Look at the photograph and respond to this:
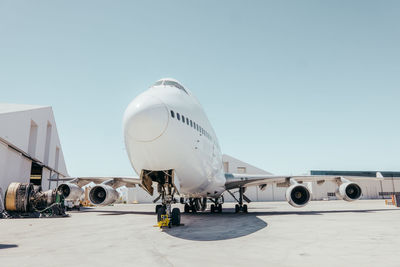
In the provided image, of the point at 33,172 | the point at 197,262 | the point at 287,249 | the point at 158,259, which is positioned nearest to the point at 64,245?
the point at 158,259

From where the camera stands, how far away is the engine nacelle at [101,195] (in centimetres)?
1420

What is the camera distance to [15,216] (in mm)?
16203

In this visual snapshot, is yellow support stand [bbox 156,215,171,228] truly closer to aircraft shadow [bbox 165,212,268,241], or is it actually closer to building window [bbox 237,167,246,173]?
aircraft shadow [bbox 165,212,268,241]

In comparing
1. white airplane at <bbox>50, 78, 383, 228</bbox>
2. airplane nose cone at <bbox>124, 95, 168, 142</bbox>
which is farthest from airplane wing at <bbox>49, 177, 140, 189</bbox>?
airplane nose cone at <bbox>124, 95, 168, 142</bbox>

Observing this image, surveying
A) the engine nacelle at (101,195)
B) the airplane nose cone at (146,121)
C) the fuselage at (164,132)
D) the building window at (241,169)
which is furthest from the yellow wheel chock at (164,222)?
the building window at (241,169)

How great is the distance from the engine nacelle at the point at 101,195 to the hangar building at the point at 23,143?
9.71m

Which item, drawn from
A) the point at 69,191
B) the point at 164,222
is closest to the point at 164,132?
the point at 164,222

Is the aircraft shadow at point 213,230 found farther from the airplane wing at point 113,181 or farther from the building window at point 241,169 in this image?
the building window at point 241,169

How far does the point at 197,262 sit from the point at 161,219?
16.0ft

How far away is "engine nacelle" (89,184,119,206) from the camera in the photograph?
1420 centimetres

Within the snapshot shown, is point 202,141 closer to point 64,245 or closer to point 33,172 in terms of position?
point 64,245

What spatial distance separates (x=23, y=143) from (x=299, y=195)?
22.6 m

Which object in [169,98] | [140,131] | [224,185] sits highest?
[169,98]

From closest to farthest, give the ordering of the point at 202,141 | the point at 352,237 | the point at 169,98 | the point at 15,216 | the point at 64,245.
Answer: the point at 64,245
the point at 352,237
the point at 169,98
the point at 202,141
the point at 15,216
